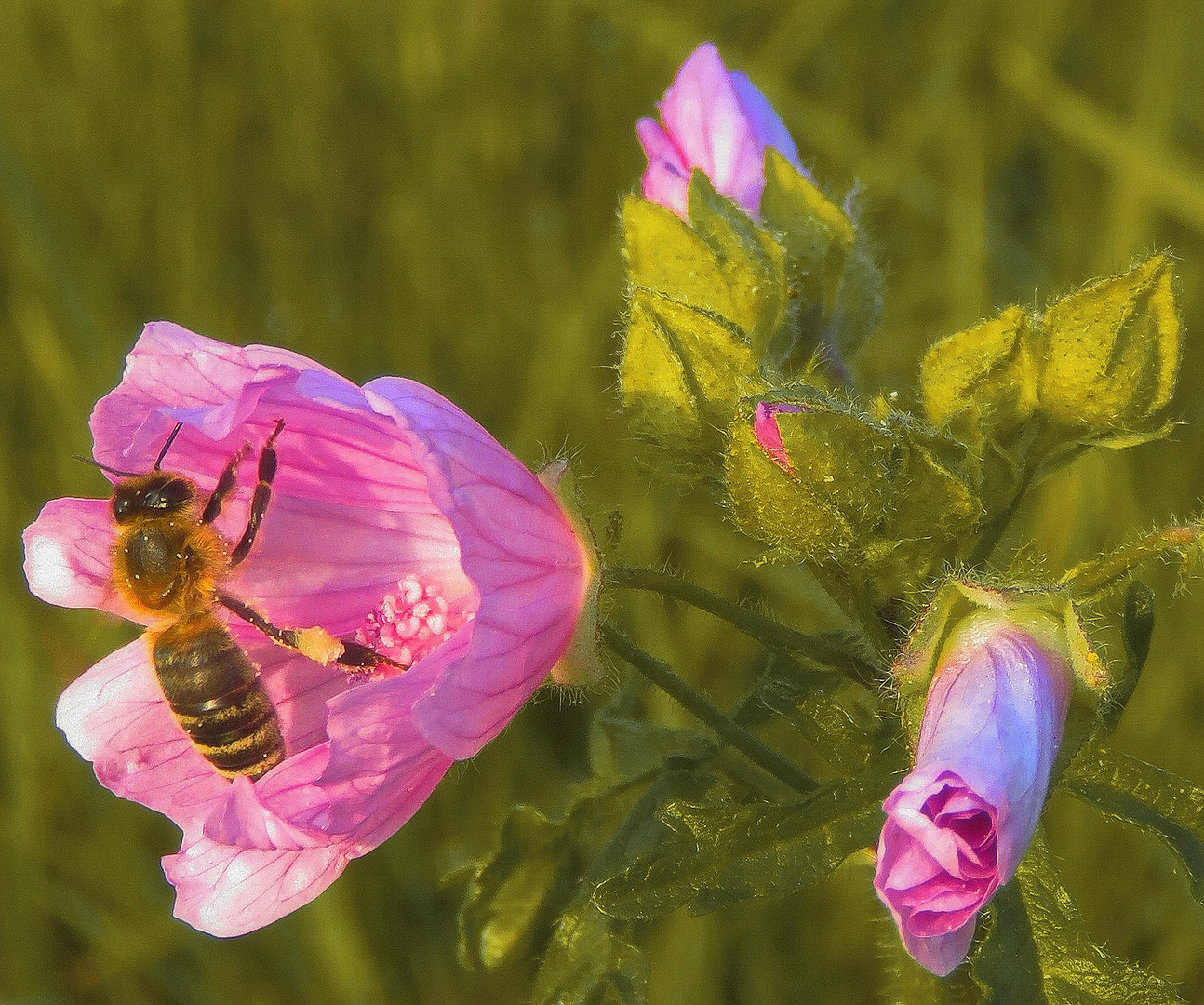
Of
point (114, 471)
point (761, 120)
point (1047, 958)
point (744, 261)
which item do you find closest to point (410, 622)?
point (114, 471)

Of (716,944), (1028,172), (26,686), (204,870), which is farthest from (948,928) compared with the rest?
(1028,172)

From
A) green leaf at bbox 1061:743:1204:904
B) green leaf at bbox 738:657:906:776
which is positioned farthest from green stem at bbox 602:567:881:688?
green leaf at bbox 1061:743:1204:904

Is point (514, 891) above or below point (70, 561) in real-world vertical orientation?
below

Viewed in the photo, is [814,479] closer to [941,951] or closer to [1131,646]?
[1131,646]

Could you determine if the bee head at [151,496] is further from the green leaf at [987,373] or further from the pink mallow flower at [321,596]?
the green leaf at [987,373]

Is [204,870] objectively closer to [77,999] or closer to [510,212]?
[77,999]

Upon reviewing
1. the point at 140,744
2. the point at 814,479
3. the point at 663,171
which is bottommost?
the point at 140,744

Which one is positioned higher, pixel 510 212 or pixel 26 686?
pixel 510 212
